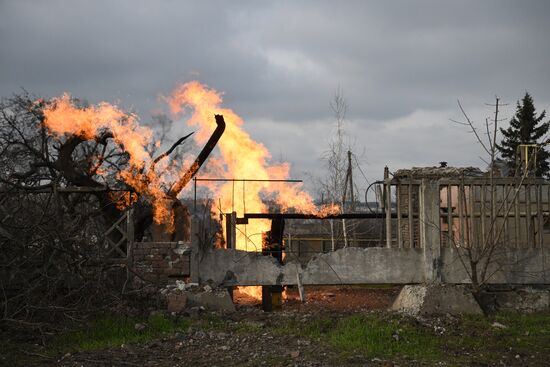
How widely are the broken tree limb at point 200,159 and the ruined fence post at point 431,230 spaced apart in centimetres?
505

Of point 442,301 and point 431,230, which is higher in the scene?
point 431,230

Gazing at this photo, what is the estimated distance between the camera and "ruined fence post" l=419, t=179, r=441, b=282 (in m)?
11.5

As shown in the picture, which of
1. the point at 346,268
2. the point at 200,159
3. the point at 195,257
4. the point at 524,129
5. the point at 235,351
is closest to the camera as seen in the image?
the point at 235,351

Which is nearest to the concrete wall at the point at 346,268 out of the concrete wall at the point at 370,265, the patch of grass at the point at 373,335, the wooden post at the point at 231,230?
the concrete wall at the point at 370,265

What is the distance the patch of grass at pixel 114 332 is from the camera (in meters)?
8.83

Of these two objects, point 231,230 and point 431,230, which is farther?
point 231,230

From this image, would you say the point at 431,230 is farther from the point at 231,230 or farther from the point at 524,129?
the point at 524,129

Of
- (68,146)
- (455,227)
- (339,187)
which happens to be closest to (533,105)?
(339,187)

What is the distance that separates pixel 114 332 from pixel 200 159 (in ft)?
19.4

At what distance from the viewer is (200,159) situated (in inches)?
570

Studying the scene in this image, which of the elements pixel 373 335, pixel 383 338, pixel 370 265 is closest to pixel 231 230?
pixel 370 265

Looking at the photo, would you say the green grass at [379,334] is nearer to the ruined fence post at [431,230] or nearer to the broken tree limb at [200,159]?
the ruined fence post at [431,230]

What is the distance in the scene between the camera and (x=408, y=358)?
813cm

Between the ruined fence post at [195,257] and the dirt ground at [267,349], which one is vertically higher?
the ruined fence post at [195,257]
